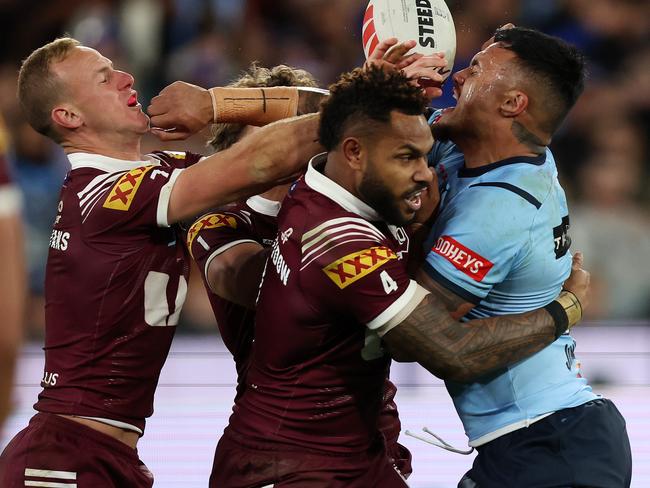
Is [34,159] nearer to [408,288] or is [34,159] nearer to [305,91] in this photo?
[305,91]

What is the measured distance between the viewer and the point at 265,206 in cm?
452

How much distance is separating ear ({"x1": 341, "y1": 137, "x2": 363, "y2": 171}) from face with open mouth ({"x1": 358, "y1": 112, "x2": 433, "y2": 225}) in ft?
0.10

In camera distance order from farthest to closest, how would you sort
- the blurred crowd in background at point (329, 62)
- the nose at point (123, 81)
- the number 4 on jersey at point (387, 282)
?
the blurred crowd in background at point (329, 62) < the nose at point (123, 81) < the number 4 on jersey at point (387, 282)

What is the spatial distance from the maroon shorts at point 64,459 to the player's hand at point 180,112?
1.10 metres

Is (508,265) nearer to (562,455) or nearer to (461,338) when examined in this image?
(461,338)

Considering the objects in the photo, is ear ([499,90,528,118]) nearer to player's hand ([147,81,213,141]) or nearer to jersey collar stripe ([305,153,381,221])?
jersey collar stripe ([305,153,381,221])

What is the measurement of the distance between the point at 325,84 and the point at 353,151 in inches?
262

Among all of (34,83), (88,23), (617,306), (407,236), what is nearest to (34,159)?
(88,23)

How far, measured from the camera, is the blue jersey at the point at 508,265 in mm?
3783

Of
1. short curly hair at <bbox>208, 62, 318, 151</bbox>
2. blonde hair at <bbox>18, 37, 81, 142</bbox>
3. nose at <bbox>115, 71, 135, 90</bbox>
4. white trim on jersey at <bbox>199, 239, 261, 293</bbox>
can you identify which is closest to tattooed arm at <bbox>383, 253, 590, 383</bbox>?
white trim on jersey at <bbox>199, 239, 261, 293</bbox>

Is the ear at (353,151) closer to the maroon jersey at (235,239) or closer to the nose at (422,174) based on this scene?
the nose at (422,174)

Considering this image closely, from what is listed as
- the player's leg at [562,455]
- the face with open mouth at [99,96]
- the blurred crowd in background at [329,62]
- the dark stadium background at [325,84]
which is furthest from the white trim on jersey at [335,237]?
the blurred crowd in background at [329,62]

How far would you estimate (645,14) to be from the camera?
36.3 feet

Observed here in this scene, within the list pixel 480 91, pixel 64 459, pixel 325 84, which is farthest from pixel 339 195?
pixel 325 84
